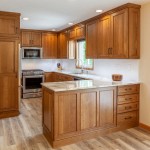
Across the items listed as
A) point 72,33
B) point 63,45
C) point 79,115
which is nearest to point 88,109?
point 79,115

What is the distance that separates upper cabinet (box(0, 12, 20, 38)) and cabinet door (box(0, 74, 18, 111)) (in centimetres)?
98

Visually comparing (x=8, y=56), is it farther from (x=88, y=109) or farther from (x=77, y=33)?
(x=88, y=109)

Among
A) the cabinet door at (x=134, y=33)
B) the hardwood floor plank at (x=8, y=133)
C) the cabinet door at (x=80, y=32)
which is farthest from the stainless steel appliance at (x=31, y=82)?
the cabinet door at (x=134, y=33)

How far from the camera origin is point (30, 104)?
18.1 ft

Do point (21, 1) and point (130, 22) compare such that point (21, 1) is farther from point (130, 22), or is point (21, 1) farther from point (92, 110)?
point (92, 110)

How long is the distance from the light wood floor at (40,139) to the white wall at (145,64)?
1.25 feet

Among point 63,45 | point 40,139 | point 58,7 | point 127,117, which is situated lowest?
point 40,139

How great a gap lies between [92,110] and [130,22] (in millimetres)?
1858

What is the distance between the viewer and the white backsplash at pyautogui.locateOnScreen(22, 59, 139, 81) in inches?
151

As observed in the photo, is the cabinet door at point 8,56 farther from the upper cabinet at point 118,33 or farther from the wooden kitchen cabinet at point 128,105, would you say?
the wooden kitchen cabinet at point 128,105

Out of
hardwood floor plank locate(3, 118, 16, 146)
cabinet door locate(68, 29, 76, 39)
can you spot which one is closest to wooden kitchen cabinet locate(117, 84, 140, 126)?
hardwood floor plank locate(3, 118, 16, 146)

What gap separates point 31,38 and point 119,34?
3.85 m

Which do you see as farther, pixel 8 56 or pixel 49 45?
pixel 49 45

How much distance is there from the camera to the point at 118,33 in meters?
3.70
